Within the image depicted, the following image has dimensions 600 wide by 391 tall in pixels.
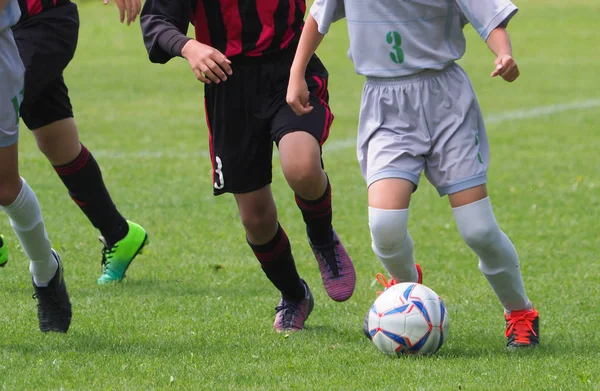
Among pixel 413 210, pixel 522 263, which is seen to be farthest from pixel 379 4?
pixel 413 210

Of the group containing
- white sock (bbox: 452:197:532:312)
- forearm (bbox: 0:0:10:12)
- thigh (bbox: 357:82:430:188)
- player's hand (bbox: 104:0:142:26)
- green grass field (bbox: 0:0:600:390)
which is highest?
forearm (bbox: 0:0:10:12)

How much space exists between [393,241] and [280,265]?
88 cm

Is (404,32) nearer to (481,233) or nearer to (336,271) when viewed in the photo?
(481,233)

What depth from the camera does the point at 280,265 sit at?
5430 mm

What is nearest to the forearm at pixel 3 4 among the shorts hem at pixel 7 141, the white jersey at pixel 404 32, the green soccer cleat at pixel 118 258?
the shorts hem at pixel 7 141

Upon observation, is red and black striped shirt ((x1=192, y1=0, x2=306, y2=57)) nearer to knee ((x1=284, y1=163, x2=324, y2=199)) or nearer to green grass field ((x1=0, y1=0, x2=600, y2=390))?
knee ((x1=284, y1=163, x2=324, y2=199))

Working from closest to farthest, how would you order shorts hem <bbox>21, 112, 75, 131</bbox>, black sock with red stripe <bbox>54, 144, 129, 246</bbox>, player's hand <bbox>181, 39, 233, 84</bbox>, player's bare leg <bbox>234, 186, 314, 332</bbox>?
1. player's hand <bbox>181, 39, 233, 84</bbox>
2. player's bare leg <bbox>234, 186, 314, 332</bbox>
3. shorts hem <bbox>21, 112, 75, 131</bbox>
4. black sock with red stripe <bbox>54, 144, 129, 246</bbox>

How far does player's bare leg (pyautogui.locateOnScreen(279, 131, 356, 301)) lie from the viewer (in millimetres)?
4977

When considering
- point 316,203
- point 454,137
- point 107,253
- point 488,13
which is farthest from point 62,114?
point 488,13

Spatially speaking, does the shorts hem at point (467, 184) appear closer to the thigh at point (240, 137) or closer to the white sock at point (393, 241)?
the white sock at point (393, 241)

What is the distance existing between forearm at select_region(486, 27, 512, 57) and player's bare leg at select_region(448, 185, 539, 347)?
1.83 ft

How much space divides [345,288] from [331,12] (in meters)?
1.33

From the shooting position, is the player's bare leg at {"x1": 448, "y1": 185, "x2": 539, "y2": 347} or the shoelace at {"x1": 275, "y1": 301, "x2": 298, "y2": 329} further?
the shoelace at {"x1": 275, "y1": 301, "x2": 298, "y2": 329}

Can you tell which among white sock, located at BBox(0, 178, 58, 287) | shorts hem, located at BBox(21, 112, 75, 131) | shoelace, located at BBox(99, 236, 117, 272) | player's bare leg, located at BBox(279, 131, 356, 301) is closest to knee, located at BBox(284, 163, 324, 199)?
player's bare leg, located at BBox(279, 131, 356, 301)
